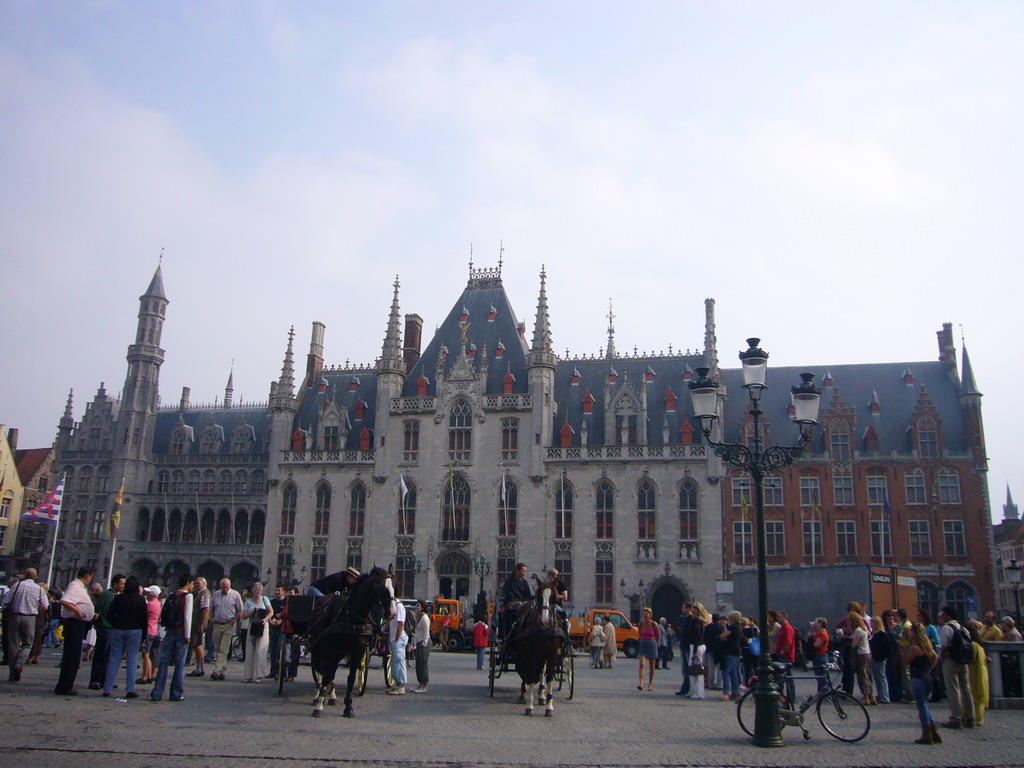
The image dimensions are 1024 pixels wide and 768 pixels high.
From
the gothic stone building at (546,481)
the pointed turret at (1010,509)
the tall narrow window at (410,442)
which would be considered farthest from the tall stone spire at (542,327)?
the pointed turret at (1010,509)

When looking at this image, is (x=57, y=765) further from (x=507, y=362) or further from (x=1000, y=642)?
(x=507, y=362)

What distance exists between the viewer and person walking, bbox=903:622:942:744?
12.4 meters

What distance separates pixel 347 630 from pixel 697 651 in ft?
Answer: 29.3

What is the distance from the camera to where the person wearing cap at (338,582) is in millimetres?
14555

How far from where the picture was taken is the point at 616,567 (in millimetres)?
45156

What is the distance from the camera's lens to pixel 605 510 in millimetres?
46375

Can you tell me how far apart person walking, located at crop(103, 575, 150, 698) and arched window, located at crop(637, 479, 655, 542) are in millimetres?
34526

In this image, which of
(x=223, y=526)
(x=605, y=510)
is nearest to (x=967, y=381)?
(x=605, y=510)

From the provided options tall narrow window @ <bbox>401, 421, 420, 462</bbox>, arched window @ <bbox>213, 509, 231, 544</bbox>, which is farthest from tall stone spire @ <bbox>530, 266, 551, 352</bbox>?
arched window @ <bbox>213, 509, 231, 544</bbox>

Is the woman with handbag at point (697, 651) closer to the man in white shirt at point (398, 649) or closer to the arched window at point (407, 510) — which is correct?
the man in white shirt at point (398, 649)

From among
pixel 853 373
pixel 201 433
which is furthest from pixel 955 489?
pixel 201 433

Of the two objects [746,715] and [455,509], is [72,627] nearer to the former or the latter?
[746,715]

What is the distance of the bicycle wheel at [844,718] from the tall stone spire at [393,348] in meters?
40.7

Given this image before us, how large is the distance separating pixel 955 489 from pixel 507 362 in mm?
25710
